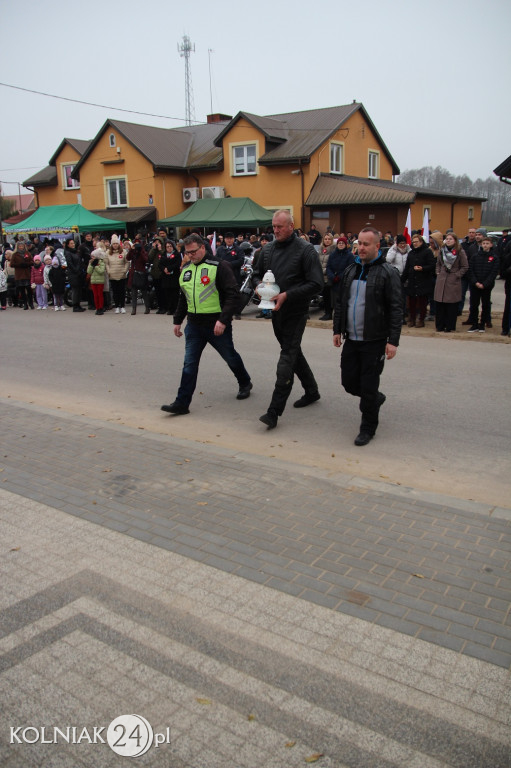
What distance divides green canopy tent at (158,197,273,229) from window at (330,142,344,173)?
470 centimetres

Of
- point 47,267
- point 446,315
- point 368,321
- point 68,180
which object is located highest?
point 68,180

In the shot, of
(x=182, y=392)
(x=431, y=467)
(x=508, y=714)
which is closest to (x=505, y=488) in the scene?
(x=431, y=467)

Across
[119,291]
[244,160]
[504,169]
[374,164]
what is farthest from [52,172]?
[504,169]

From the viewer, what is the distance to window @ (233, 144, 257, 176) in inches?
1250

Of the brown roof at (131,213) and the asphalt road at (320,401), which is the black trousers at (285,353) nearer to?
the asphalt road at (320,401)

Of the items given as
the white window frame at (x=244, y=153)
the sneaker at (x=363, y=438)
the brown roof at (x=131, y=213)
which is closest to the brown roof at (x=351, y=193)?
the white window frame at (x=244, y=153)

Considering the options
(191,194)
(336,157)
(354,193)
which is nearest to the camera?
(354,193)

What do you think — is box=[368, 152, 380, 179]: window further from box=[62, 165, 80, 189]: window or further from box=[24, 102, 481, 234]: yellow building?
box=[62, 165, 80, 189]: window

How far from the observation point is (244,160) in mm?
32094

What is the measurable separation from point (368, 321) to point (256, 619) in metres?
3.24

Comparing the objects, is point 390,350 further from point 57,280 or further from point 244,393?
point 57,280

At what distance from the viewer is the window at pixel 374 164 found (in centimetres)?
3609

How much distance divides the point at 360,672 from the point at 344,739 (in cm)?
42

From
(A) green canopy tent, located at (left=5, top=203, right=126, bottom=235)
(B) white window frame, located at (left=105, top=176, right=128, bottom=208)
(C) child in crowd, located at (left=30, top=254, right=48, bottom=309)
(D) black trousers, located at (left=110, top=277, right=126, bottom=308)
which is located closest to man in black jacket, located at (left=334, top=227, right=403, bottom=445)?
(D) black trousers, located at (left=110, top=277, right=126, bottom=308)
